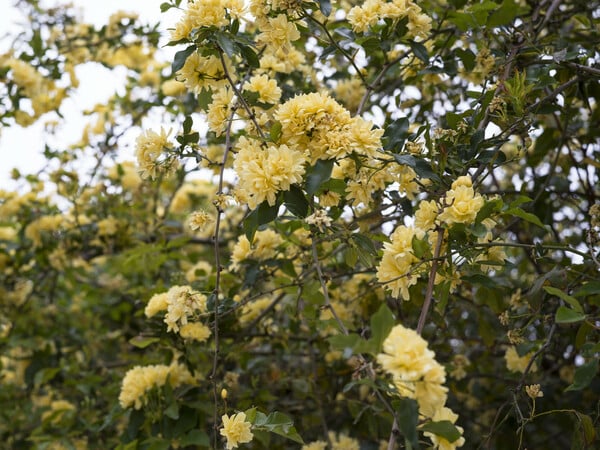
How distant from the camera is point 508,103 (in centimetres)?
144

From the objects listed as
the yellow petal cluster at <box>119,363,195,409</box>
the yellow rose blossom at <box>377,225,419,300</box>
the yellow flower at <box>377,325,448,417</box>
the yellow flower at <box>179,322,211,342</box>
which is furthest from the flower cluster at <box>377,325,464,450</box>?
the yellow petal cluster at <box>119,363,195,409</box>

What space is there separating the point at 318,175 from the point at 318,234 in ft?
0.59

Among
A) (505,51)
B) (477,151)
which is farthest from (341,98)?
(477,151)

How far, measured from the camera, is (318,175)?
3.60 ft

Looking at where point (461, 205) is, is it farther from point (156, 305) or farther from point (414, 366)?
point (156, 305)

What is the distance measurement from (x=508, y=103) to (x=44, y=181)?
2.20 meters

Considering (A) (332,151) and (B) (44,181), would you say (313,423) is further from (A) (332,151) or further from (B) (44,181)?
(B) (44,181)

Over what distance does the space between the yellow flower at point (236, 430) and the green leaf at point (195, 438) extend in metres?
0.58

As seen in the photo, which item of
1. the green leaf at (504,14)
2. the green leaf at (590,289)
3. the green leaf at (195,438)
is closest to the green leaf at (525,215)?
the green leaf at (590,289)

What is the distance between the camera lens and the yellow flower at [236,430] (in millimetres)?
1123

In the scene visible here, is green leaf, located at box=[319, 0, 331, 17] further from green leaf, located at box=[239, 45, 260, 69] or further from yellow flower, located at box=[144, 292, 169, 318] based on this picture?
yellow flower, located at box=[144, 292, 169, 318]

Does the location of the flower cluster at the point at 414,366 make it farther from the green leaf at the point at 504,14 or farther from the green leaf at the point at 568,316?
the green leaf at the point at 504,14

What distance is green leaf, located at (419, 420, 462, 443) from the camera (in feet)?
3.01

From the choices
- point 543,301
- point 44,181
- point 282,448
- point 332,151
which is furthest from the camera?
point 44,181
